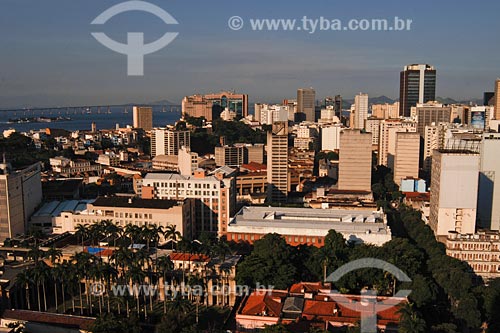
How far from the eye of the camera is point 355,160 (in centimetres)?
3869

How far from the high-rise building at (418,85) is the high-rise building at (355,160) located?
38.4m

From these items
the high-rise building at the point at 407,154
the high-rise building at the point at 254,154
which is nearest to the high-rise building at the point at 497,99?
the high-rise building at the point at 407,154

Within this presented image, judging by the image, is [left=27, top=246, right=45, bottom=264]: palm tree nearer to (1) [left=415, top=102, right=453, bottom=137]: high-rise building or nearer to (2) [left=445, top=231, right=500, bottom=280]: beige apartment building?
(2) [left=445, top=231, right=500, bottom=280]: beige apartment building

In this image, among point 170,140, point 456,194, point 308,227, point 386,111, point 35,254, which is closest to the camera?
point 35,254

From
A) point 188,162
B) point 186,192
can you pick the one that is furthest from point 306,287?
point 188,162

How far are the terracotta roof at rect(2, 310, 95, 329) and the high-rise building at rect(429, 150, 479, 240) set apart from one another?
17971 mm

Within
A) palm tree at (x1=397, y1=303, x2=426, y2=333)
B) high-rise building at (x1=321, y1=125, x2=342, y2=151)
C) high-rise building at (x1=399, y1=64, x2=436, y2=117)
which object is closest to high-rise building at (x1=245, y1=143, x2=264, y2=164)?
high-rise building at (x1=321, y1=125, x2=342, y2=151)

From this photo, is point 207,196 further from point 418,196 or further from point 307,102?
point 307,102

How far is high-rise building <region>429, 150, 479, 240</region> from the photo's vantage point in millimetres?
25547

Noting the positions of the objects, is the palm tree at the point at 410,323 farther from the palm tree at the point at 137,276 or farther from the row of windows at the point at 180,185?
the row of windows at the point at 180,185

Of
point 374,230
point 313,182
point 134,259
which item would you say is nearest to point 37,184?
point 134,259

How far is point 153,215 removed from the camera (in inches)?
984

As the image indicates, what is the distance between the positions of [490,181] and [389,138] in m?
19.6

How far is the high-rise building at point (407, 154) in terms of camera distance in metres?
41.0
